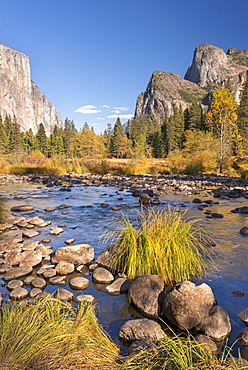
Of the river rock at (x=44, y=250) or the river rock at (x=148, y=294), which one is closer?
the river rock at (x=148, y=294)

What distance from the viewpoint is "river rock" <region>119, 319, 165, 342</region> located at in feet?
7.81

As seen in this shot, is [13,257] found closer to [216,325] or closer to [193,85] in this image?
[216,325]

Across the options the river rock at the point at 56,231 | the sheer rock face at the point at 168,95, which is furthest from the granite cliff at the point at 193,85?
the river rock at the point at 56,231

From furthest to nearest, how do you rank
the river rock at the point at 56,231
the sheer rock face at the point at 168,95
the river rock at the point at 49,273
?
the sheer rock face at the point at 168,95 < the river rock at the point at 56,231 < the river rock at the point at 49,273

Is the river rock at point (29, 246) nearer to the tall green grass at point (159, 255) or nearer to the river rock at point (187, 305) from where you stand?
A: the tall green grass at point (159, 255)

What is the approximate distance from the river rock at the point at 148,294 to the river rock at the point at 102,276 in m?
0.58

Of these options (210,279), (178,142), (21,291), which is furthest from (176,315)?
(178,142)

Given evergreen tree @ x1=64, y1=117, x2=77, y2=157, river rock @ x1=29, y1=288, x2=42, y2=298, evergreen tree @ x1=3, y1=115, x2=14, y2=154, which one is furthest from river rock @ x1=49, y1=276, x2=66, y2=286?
evergreen tree @ x1=3, y1=115, x2=14, y2=154

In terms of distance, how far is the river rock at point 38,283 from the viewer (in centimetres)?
339

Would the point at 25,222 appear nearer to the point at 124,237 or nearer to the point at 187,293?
the point at 124,237

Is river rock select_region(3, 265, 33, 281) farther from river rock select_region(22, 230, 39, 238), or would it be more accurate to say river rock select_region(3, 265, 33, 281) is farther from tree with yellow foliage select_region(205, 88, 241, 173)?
tree with yellow foliage select_region(205, 88, 241, 173)

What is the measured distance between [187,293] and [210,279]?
48.8 inches

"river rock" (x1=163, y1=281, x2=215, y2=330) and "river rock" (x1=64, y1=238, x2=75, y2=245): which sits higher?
"river rock" (x1=163, y1=281, x2=215, y2=330)

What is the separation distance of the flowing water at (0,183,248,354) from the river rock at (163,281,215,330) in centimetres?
37
